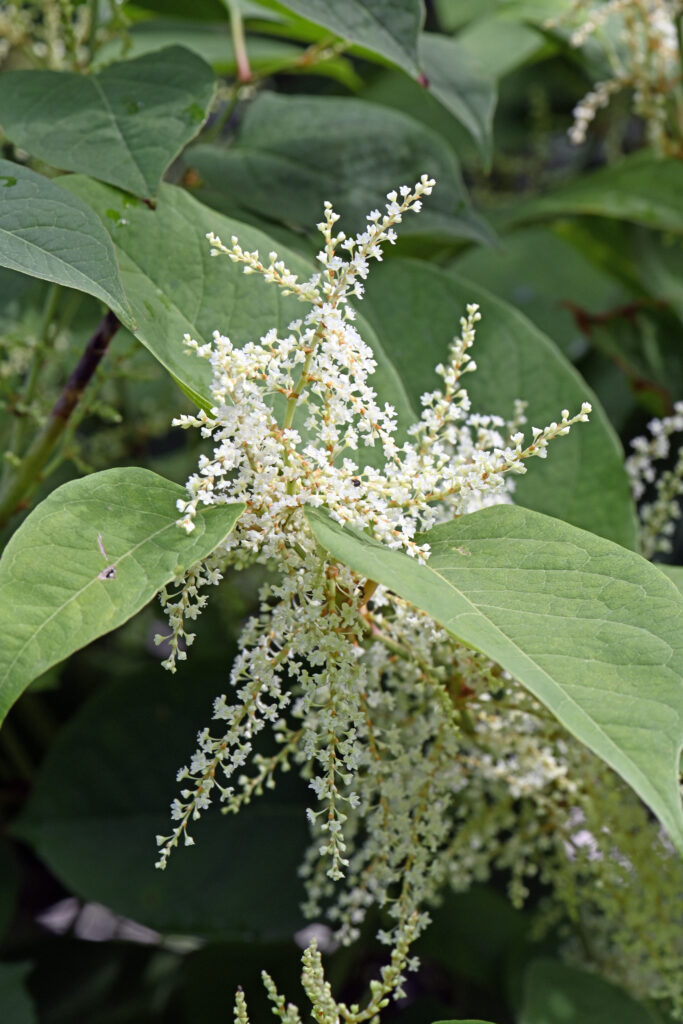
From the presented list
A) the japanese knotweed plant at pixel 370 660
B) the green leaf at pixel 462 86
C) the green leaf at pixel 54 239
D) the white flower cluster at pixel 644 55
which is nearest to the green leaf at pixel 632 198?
the white flower cluster at pixel 644 55

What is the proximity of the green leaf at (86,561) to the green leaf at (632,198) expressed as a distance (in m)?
0.67

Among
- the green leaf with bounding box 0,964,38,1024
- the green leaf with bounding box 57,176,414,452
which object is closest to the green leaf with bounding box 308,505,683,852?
the green leaf with bounding box 57,176,414,452

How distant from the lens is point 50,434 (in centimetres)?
66

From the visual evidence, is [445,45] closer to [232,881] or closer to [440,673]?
[440,673]

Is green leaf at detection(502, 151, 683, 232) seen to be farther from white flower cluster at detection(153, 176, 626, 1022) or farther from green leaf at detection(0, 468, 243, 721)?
green leaf at detection(0, 468, 243, 721)

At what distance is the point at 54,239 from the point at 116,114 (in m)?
0.19

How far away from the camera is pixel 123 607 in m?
0.39

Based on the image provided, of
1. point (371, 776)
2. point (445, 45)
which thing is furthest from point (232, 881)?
point (445, 45)

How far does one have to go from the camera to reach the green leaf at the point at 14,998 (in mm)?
690

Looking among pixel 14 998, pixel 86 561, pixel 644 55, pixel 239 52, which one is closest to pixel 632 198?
pixel 644 55

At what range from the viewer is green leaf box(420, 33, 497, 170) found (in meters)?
0.73

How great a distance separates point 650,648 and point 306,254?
0.43m

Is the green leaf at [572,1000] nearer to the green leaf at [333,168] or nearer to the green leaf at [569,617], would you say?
the green leaf at [569,617]

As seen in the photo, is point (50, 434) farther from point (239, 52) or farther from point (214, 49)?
point (214, 49)
